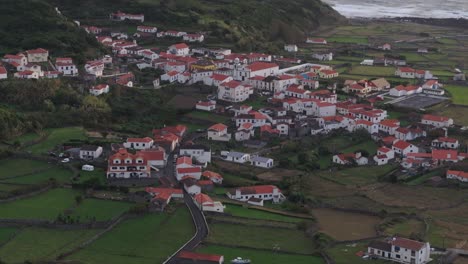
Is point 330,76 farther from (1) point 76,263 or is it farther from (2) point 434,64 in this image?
(1) point 76,263

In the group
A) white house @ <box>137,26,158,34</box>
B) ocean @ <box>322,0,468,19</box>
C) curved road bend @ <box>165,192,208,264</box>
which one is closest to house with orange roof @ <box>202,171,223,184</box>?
curved road bend @ <box>165,192,208,264</box>

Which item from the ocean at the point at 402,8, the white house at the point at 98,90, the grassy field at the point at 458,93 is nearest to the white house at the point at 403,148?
the grassy field at the point at 458,93

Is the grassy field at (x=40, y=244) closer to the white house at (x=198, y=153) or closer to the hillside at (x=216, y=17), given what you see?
the white house at (x=198, y=153)

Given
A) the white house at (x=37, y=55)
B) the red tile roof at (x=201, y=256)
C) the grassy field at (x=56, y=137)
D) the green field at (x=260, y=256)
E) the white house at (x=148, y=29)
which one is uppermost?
the white house at (x=37, y=55)

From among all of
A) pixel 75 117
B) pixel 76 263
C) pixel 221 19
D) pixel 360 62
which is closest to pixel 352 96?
pixel 360 62

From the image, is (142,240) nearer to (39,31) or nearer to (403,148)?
(403,148)

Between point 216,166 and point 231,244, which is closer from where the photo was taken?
point 231,244
